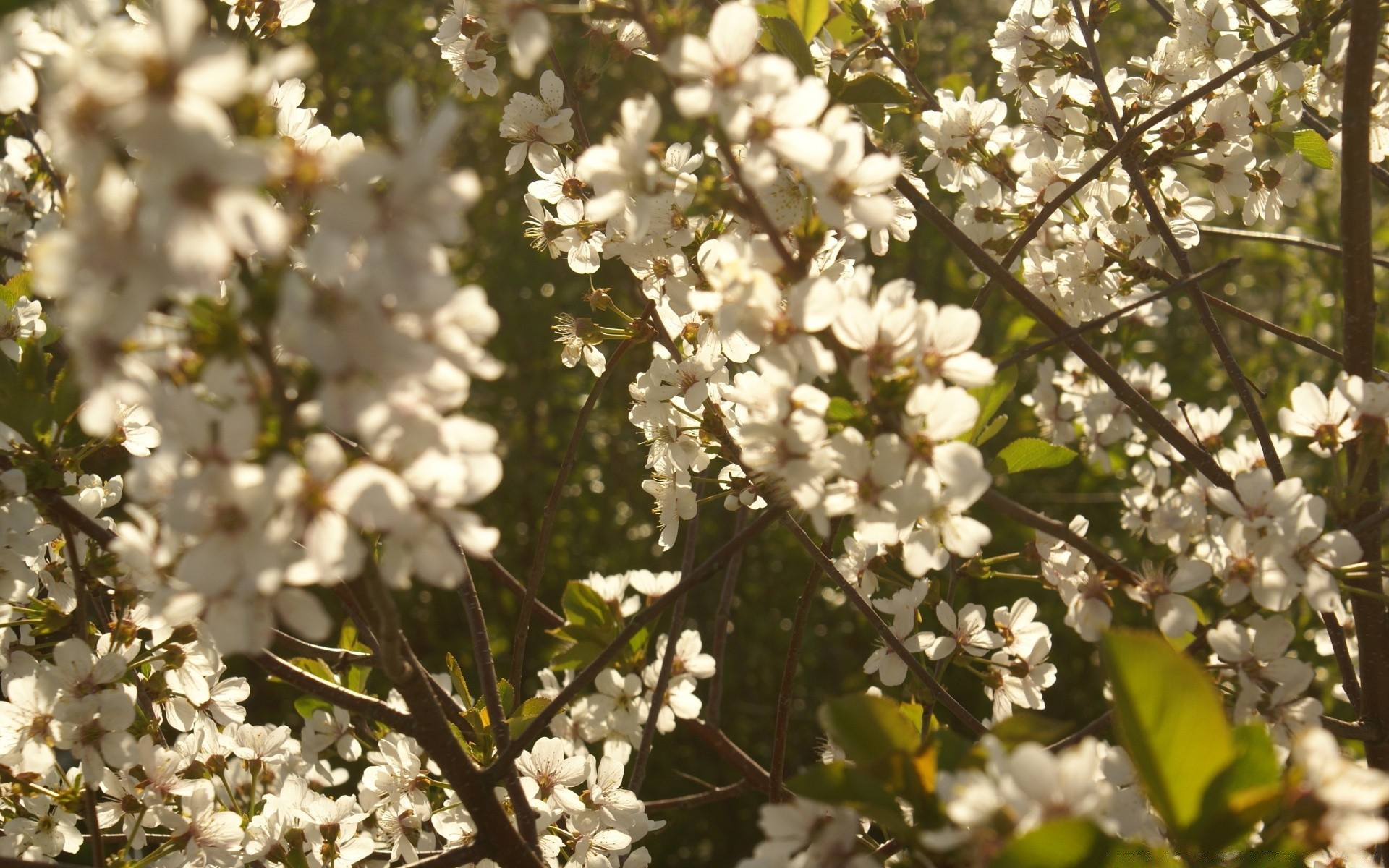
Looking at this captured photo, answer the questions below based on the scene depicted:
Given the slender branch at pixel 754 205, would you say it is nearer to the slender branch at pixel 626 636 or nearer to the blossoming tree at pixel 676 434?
the blossoming tree at pixel 676 434

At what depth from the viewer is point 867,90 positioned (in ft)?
4.12

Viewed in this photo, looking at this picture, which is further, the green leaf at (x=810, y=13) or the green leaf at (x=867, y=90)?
the green leaf at (x=867, y=90)

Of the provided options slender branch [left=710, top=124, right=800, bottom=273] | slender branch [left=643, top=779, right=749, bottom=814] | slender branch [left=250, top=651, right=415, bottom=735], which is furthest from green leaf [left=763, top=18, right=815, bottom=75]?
slender branch [left=643, top=779, right=749, bottom=814]

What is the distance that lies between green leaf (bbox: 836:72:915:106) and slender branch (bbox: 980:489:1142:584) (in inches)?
→ 19.8

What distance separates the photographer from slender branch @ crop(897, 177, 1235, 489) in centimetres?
132

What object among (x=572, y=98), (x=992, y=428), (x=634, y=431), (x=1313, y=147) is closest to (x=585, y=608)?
(x=992, y=428)

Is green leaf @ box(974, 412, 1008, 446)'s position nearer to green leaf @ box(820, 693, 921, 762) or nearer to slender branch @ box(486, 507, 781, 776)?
slender branch @ box(486, 507, 781, 776)

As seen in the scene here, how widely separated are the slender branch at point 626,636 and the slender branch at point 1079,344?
0.47 meters

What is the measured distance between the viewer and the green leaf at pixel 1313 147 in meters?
1.57

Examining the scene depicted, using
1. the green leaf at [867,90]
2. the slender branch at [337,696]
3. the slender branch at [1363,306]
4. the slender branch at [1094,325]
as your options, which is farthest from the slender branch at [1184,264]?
the slender branch at [337,696]

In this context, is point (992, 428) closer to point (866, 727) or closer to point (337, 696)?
point (866, 727)

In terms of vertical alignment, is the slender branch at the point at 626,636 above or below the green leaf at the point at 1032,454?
below

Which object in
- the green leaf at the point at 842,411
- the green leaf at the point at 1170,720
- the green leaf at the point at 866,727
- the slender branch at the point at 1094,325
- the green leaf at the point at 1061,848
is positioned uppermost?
the slender branch at the point at 1094,325

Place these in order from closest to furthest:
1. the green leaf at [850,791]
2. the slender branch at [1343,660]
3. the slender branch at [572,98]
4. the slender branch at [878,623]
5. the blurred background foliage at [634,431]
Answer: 1. the green leaf at [850,791]
2. the slender branch at [878,623]
3. the slender branch at [1343,660]
4. the slender branch at [572,98]
5. the blurred background foliage at [634,431]
